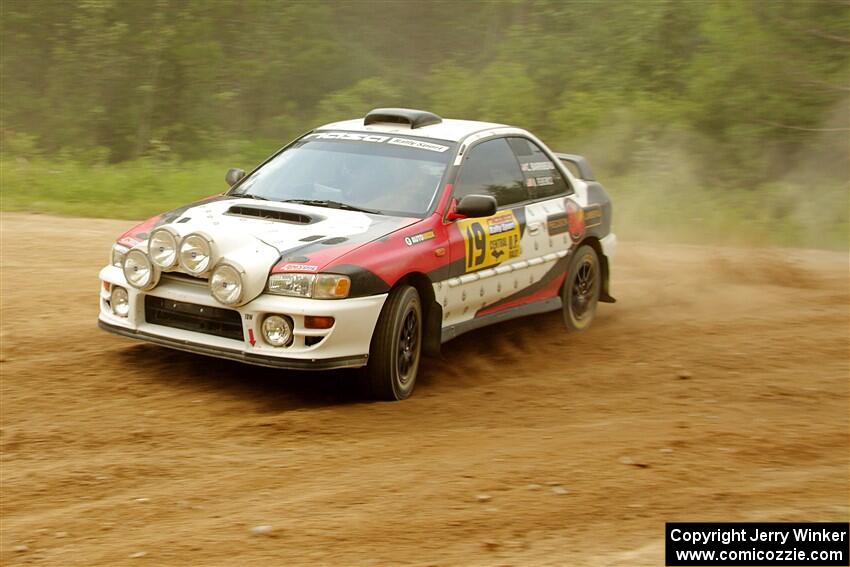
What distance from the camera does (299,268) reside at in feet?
20.8

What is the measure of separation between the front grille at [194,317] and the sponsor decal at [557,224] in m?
2.77

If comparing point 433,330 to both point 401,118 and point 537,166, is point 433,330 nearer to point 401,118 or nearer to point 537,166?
point 401,118

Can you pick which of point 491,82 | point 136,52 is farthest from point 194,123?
point 491,82

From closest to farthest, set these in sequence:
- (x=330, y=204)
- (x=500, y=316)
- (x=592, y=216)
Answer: (x=330, y=204), (x=500, y=316), (x=592, y=216)

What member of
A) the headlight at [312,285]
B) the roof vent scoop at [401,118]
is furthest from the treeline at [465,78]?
the headlight at [312,285]

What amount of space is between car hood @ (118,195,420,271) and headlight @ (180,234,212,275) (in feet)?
0.19

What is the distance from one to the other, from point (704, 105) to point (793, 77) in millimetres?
1575

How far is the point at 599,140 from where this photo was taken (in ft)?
60.6

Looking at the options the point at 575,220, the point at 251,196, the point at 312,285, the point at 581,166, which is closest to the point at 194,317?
the point at 312,285

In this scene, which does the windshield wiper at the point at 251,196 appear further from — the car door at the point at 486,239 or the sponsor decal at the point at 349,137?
the car door at the point at 486,239

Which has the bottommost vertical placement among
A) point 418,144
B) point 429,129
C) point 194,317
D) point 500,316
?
point 500,316

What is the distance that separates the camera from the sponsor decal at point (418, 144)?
303 inches

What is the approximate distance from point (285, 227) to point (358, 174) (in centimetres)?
94

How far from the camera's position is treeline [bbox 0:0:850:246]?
56.3 ft
